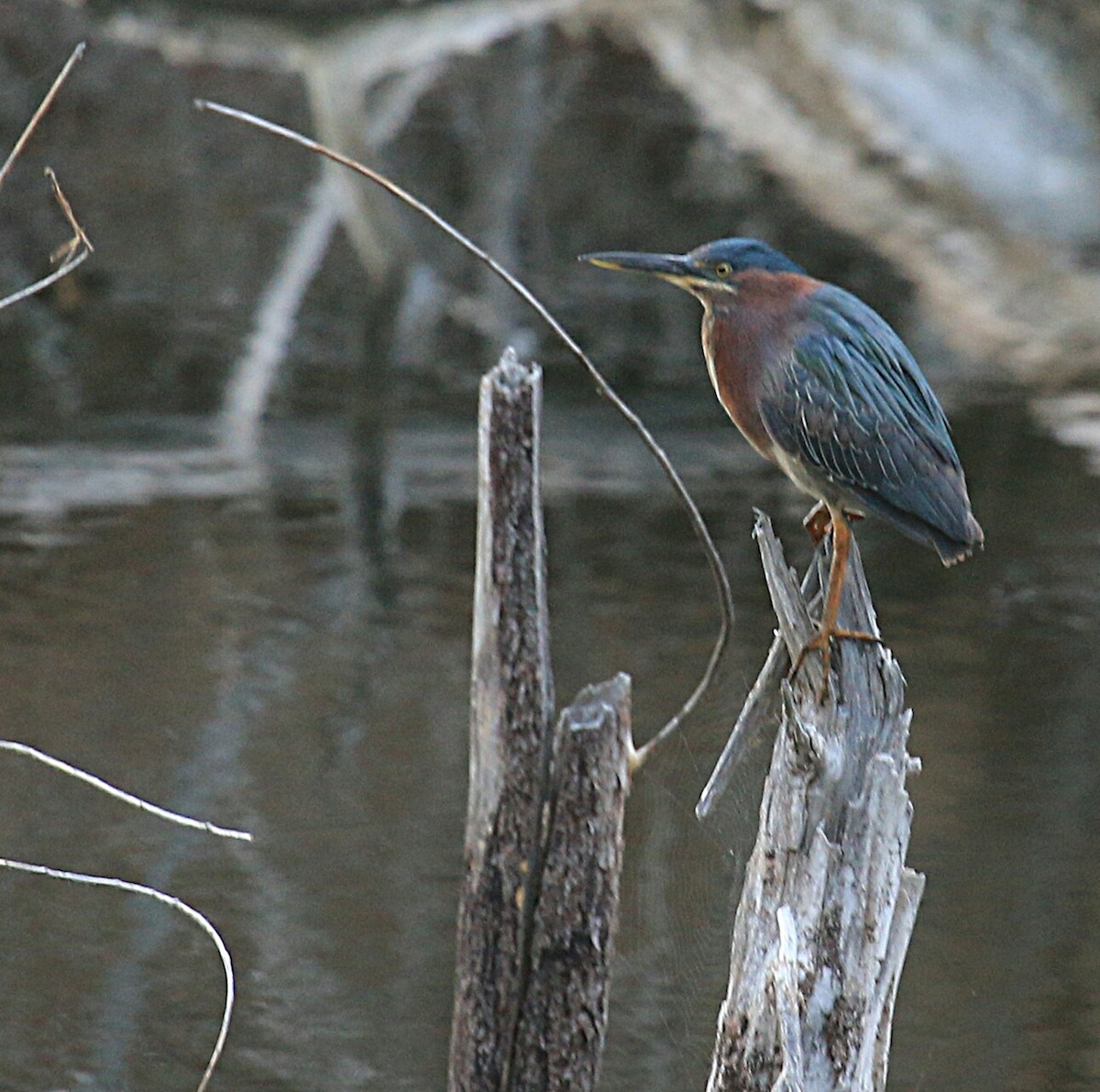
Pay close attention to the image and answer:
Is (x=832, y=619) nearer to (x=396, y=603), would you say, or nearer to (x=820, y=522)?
(x=820, y=522)

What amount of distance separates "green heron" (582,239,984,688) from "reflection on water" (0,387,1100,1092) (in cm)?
52

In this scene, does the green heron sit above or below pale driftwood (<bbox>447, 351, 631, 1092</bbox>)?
above

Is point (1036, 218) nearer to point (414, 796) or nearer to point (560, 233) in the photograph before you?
point (414, 796)

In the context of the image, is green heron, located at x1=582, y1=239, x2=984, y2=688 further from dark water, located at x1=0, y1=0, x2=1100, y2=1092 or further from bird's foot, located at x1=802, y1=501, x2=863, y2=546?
dark water, located at x1=0, y1=0, x2=1100, y2=1092

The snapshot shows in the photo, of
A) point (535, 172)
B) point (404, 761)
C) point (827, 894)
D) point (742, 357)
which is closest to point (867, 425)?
point (742, 357)

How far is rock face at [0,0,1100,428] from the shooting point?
21.1 ft

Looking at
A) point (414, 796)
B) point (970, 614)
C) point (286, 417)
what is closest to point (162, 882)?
point (414, 796)

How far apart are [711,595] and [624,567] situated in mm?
434

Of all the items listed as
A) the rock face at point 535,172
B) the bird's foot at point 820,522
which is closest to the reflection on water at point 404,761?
the bird's foot at point 820,522

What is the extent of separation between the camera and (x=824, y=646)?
2.56m

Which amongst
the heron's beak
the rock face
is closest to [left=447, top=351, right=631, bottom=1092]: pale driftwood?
the heron's beak

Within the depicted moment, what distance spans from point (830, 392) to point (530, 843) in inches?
29.8

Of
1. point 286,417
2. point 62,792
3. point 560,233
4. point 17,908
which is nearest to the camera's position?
point 17,908

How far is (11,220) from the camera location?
9.93m
